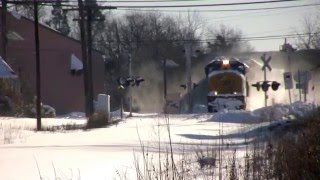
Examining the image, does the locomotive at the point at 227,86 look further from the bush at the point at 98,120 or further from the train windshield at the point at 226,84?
the bush at the point at 98,120

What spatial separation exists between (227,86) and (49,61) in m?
16.9

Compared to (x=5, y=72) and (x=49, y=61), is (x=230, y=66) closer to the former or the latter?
(x=49, y=61)

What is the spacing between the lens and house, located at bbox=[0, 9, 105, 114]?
51.8 metres

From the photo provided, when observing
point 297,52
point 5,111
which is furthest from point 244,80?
point 297,52

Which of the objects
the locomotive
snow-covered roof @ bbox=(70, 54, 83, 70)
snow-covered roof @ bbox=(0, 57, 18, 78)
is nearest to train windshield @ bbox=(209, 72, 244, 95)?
the locomotive

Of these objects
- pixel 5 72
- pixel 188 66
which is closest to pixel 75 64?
pixel 188 66

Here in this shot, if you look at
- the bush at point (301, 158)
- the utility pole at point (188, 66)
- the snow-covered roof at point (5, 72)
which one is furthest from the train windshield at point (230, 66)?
the bush at point (301, 158)

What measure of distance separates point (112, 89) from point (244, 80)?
37924 millimetres

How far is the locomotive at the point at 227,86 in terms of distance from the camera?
44.1 meters

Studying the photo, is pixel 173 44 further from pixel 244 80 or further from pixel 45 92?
pixel 244 80

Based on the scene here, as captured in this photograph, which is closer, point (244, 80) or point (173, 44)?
point (244, 80)

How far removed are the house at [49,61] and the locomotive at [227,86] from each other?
13.6m

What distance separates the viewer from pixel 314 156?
7.86m

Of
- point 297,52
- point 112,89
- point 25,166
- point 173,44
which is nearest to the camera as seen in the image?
point 25,166
